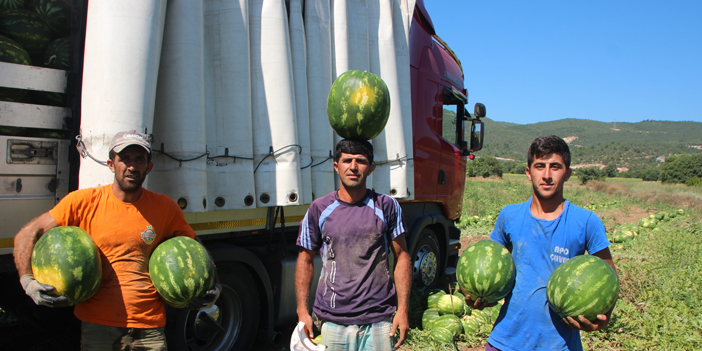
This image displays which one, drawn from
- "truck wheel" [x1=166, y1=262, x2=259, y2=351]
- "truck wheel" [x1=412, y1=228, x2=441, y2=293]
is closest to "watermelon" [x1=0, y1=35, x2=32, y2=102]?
"truck wheel" [x1=166, y1=262, x2=259, y2=351]

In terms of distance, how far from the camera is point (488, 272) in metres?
2.68

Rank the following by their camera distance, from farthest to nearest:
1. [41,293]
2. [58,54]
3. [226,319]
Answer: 1. [226,319]
2. [58,54]
3. [41,293]

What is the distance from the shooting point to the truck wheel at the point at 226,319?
408 cm

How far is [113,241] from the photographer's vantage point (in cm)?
269

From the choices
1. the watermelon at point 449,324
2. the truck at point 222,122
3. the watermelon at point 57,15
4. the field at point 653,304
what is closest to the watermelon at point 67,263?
the truck at point 222,122

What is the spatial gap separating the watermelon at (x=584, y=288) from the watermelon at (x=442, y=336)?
8.24ft

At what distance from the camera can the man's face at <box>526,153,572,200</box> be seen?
2.61m

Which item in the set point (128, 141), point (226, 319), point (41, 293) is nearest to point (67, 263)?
point (41, 293)

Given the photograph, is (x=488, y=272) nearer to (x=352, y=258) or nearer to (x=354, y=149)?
(x=352, y=258)

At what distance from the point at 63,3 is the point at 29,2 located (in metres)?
0.22

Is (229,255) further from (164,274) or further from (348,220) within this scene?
(348,220)

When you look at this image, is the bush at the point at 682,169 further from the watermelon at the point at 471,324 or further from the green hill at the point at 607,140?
the watermelon at the point at 471,324

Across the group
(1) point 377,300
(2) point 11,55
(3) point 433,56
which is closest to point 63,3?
(2) point 11,55

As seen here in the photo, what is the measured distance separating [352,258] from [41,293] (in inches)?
68.1
